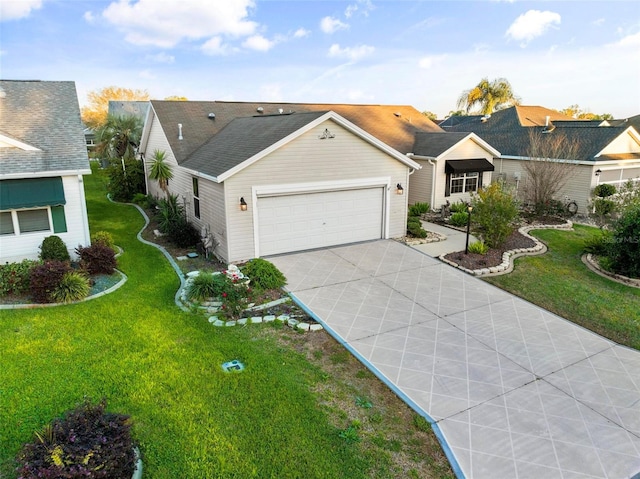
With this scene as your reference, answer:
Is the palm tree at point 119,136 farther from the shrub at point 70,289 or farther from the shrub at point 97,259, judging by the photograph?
the shrub at point 70,289

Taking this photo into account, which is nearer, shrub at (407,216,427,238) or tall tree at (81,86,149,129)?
shrub at (407,216,427,238)

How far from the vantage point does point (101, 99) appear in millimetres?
61688

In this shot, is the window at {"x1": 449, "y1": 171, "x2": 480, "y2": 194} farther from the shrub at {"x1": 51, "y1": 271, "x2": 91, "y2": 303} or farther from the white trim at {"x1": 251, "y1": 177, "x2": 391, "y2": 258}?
the shrub at {"x1": 51, "y1": 271, "x2": 91, "y2": 303}

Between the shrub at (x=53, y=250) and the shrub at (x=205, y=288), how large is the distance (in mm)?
5105

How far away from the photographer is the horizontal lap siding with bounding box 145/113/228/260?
46.9 feet

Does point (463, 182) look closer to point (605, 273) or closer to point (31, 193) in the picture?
point (605, 273)

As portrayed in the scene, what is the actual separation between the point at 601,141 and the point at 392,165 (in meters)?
14.0

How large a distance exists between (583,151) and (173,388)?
79.5ft

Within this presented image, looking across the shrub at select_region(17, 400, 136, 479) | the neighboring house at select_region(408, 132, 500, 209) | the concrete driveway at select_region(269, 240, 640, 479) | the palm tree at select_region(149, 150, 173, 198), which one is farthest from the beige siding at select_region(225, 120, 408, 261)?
the shrub at select_region(17, 400, 136, 479)

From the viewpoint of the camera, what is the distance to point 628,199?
15.1 m

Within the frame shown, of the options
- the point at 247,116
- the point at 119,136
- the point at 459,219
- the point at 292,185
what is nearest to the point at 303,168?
the point at 292,185

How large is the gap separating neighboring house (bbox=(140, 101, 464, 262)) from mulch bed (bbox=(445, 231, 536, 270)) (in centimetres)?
325

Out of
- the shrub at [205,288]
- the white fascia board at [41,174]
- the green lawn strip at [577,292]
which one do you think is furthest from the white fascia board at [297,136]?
the green lawn strip at [577,292]

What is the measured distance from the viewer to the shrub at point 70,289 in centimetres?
1094
